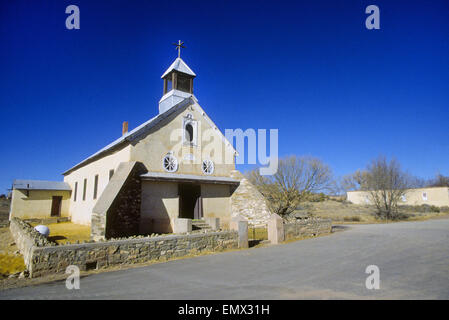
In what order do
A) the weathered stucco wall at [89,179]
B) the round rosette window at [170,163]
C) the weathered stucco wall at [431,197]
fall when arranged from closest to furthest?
the round rosette window at [170,163] < the weathered stucco wall at [89,179] < the weathered stucco wall at [431,197]

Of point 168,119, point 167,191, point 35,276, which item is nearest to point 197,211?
point 167,191

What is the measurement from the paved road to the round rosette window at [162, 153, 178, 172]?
778cm

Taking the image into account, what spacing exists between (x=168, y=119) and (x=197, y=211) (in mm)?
6369

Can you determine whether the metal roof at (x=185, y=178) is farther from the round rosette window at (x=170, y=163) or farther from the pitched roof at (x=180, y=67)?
the pitched roof at (x=180, y=67)

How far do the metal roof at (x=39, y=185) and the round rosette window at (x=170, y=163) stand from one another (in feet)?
52.1

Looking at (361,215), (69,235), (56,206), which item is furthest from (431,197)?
(56,206)

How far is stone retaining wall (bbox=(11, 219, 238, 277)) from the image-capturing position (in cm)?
721

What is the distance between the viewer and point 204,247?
10469 millimetres

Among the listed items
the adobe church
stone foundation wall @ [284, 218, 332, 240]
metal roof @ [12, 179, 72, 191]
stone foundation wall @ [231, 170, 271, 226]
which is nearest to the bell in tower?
the adobe church

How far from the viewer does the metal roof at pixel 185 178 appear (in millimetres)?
14723

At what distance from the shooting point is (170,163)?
53.7 feet

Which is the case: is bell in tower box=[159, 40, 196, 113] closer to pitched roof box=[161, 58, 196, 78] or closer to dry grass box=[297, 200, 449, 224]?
pitched roof box=[161, 58, 196, 78]

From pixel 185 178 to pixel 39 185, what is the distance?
60.8 ft

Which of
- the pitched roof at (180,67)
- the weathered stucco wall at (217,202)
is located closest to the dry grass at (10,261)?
the weathered stucco wall at (217,202)
